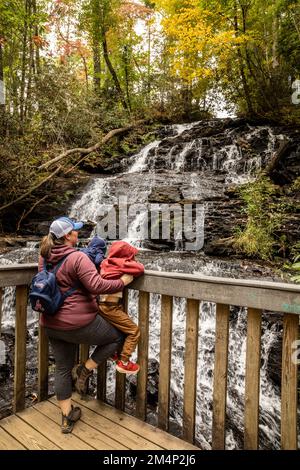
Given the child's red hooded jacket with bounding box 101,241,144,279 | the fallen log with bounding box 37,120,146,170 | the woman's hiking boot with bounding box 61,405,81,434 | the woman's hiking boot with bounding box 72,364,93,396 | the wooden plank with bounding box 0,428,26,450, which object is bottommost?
the wooden plank with bounding box 0,428,26,450

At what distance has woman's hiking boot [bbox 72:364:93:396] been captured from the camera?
9.39 ft

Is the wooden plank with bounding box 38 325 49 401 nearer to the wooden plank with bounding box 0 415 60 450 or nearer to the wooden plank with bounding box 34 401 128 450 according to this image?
the wooden plank with bounding box 34 401 128 450

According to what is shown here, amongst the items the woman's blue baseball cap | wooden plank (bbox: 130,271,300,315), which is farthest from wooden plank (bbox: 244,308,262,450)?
the woman's blue baseball cap

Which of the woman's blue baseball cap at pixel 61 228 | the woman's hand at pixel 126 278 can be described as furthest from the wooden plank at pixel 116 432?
the woman's blue baseball cap at pixel 61 228

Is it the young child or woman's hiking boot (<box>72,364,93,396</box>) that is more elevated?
the young child

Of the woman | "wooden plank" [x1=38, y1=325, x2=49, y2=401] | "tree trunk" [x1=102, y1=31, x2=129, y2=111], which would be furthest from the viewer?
"tree trunk" [x1=102, y1=31, x2=129, y2=111]

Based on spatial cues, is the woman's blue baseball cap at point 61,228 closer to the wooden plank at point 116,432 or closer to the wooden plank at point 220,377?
the wooden plank at point 220,377

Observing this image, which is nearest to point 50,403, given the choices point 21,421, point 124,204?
point 21,421

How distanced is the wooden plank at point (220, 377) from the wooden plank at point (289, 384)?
1.29 ft

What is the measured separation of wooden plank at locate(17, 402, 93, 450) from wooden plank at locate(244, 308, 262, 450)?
1148 millimetres

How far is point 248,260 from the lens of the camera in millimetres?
7234

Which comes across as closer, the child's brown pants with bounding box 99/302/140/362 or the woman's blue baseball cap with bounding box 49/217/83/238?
the woman's blue baseball cap with bounding box 49/217/83/238
